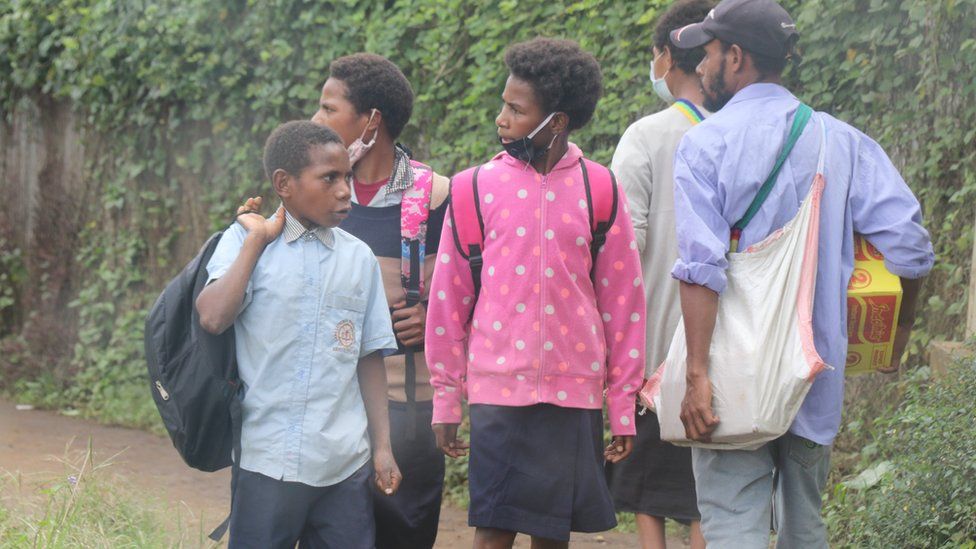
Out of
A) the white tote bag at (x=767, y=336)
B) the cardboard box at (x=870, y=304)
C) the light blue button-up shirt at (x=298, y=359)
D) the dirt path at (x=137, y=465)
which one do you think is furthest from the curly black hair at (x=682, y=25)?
the dirt path at (x=137, y=465)

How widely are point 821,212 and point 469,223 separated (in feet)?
3.43

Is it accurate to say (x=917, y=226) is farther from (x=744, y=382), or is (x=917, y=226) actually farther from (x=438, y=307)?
(x=438, y=307)

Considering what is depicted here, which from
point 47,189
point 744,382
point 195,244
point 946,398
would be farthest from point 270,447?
point 47,189

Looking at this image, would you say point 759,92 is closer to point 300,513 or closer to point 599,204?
point 599,204

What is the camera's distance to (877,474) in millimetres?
5105

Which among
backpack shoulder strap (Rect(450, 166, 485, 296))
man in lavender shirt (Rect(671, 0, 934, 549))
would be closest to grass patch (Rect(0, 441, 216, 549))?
backpack shoulder strap (Rect(450, 166, 485, 296))

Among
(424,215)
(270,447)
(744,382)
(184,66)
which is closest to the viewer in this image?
(744,382)

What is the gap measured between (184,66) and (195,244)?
1248 mm

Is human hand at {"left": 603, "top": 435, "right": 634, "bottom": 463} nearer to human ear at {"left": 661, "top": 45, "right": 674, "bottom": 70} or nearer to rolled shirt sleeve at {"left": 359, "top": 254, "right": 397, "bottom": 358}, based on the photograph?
rolled shirt sleeve at {"left": 359, "top": 254, "right": 397, "bottom": 358}

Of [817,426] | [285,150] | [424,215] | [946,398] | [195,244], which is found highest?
[285,150]

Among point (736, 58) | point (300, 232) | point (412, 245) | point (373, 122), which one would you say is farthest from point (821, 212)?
point (373, 122)

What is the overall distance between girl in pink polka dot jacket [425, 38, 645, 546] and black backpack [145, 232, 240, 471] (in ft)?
2.04

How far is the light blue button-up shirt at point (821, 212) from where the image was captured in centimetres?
353

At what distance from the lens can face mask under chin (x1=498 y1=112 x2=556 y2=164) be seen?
3977 millimetres
